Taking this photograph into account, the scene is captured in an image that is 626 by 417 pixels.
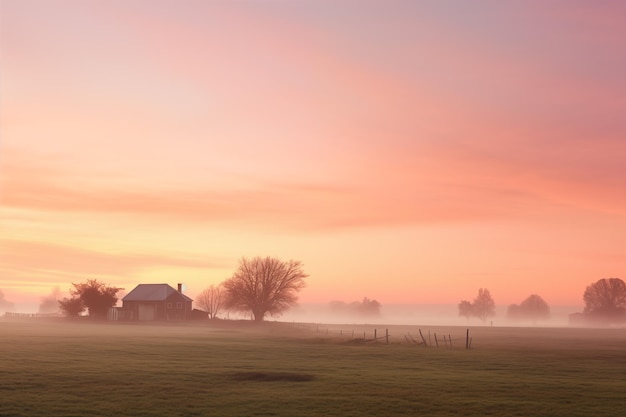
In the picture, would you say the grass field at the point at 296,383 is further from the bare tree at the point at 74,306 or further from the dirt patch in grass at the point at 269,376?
the bare tree at the point at 74,306

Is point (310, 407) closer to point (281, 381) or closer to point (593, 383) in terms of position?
point (281, 381)

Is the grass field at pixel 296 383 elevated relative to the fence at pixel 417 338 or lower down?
elevated

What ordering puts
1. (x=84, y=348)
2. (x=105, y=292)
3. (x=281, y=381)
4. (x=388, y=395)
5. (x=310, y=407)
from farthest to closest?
(x=105, y=292) → (x=84, y=348) → (x=281, y=381) → (x=388, y=395) → (x=310, y=407)

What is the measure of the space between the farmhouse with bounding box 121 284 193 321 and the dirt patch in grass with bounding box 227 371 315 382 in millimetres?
120064

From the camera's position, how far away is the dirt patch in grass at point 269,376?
141 feet

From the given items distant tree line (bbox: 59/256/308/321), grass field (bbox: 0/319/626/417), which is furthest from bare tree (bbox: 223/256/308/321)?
grass field (bbox: 0/319/626/417)

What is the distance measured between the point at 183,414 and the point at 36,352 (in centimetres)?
3358

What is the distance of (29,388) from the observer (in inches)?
1475

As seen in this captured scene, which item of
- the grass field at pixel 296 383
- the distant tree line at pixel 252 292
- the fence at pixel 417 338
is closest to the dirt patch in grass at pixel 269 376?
the grass field at pixel 296 383

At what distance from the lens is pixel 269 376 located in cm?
4444

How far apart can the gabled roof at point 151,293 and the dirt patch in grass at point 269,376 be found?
12050cm

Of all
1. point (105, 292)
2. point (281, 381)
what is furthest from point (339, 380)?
point (105, 292)

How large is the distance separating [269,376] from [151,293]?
127101 millimetres

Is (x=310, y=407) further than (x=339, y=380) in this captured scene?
No
